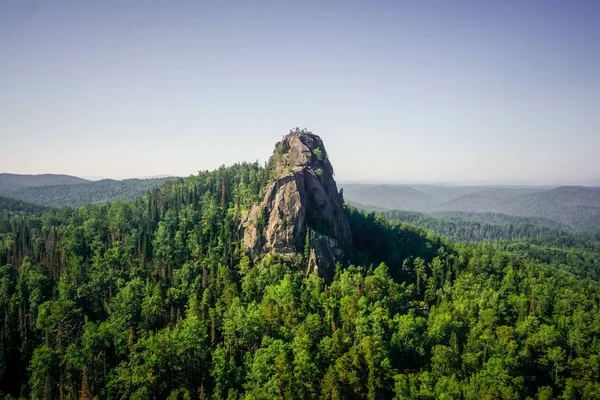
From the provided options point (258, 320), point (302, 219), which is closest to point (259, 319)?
point (258, 320)

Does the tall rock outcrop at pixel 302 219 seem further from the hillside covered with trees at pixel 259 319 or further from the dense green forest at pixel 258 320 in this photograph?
the dense green forest at pixel 258 320

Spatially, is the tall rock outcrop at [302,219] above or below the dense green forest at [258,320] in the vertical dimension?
above

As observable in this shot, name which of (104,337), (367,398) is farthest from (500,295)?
(104,337)

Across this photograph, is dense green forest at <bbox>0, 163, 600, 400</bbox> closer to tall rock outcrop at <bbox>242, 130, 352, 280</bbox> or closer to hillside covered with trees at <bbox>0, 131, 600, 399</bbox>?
hillside covered with trees at <bbox>0, 131, 600, 399</bbox>

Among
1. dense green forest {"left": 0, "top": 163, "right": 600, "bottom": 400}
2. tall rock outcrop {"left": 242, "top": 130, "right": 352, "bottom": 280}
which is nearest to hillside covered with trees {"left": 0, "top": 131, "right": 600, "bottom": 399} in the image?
dense green forest {"left": 0, "top": 163, "right": 600, "bottom": 400}

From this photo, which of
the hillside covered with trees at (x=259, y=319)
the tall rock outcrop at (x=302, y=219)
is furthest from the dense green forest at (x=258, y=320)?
the tall rock outcrop at (x=302, y=219)

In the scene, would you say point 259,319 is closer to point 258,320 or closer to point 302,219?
point 258,320
